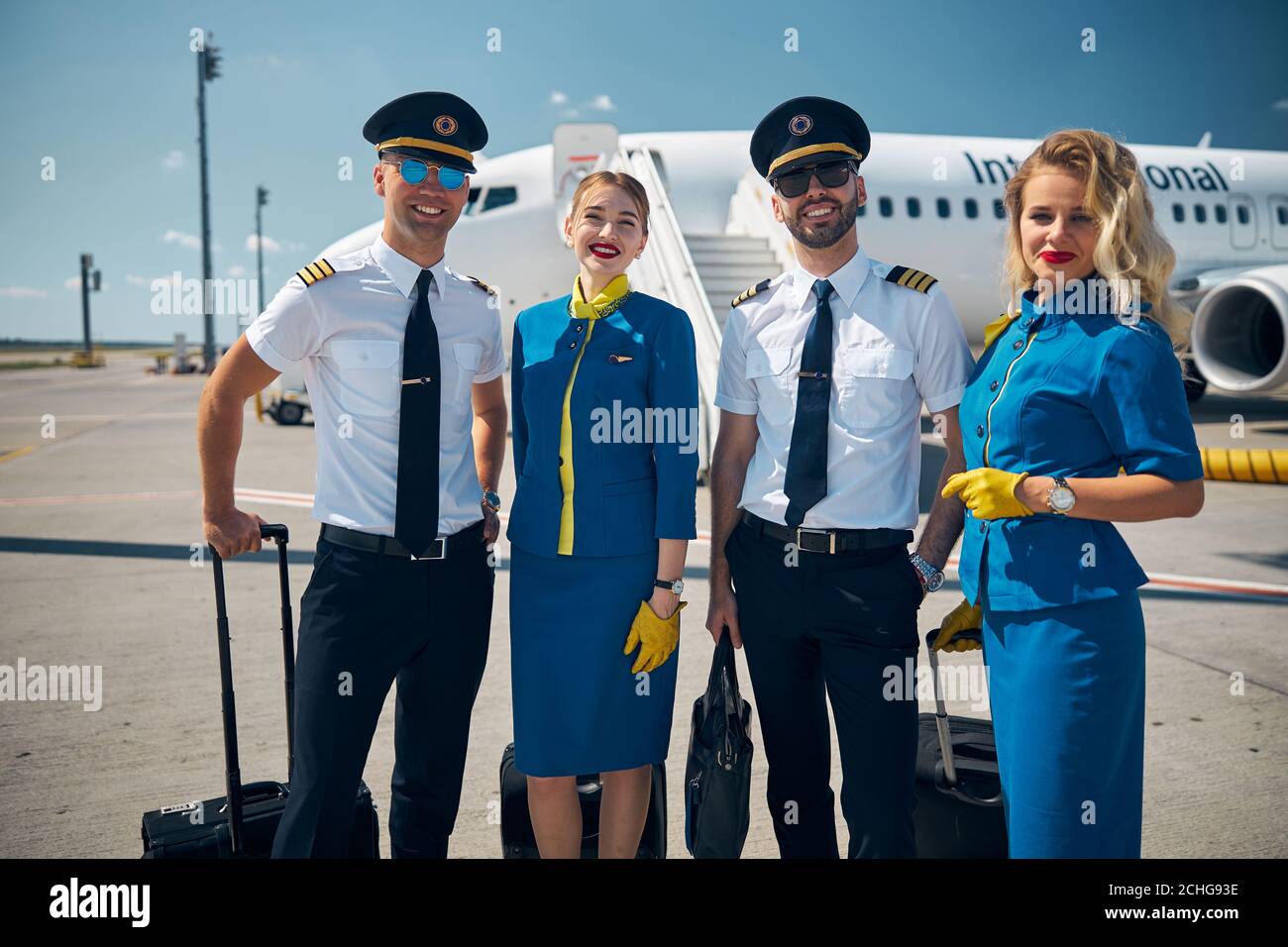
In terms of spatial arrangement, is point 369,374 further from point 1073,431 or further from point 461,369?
point 1073,431

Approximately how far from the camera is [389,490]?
2.40 m

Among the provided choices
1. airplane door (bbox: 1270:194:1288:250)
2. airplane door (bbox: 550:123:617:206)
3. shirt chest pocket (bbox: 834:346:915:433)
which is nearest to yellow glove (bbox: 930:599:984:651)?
shirt chest pocket (bbox: 834:346:915:433)

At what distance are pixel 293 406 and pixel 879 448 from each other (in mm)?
16549

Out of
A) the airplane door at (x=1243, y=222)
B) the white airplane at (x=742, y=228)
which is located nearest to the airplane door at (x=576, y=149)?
the white airplane at (x=742, y=228)

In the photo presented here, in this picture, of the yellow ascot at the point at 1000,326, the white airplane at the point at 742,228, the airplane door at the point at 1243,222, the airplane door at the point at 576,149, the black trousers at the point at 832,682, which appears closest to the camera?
the yellow ascot at the point at 1000,326

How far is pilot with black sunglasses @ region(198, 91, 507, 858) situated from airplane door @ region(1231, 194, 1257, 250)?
16.8 m

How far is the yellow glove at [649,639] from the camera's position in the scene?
2369 mm

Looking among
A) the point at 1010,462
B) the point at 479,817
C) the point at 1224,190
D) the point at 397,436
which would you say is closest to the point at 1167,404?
the point at 1010,462

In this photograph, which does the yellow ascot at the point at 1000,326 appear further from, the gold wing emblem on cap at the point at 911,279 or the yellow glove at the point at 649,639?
the yellow glove at the point at 649,639

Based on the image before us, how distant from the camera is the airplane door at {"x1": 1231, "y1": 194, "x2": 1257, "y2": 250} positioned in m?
15.2

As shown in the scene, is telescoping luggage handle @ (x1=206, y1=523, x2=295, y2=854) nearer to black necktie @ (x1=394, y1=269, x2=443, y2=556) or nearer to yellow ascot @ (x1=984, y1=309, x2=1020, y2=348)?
black necktie @ (x1=394, y1=269, x2=443, y2=556)

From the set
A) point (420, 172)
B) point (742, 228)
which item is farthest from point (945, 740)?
point (742, 228)

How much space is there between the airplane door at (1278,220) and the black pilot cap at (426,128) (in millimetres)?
17705
